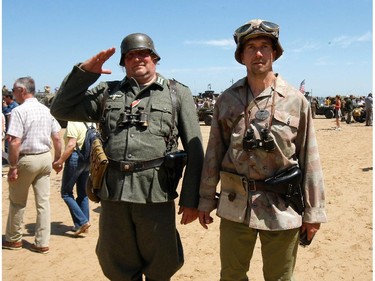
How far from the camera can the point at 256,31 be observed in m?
2.34

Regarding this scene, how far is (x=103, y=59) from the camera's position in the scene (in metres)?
2.61

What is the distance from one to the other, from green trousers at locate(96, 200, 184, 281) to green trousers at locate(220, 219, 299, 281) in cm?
41

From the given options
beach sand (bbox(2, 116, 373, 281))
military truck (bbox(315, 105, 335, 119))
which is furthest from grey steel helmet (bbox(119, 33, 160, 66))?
military truck (bbox(315, 105, 335, 119))

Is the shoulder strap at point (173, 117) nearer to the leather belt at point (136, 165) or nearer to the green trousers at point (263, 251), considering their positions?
the leather belt at point (136, 165)

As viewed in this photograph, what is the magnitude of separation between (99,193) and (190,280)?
1583mm

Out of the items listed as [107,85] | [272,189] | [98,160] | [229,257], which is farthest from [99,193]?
[272,189]

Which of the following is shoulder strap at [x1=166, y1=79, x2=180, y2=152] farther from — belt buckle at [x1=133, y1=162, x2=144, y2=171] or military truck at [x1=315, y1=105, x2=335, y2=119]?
military truck at [x1=315, y1=105, x2=335, y2=119]

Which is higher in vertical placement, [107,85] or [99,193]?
[107,85]

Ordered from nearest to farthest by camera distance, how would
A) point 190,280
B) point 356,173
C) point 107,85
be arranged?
point 107,85
point 190,280
point 356,173

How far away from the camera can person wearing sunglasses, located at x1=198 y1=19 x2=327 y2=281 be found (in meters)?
2.34

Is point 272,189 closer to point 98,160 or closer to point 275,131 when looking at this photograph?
point 275,131

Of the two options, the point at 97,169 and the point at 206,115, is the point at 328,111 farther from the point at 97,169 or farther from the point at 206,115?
the point at 97,169

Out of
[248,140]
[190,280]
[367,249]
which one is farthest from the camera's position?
[367,249]

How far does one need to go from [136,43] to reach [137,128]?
0.58 metres
